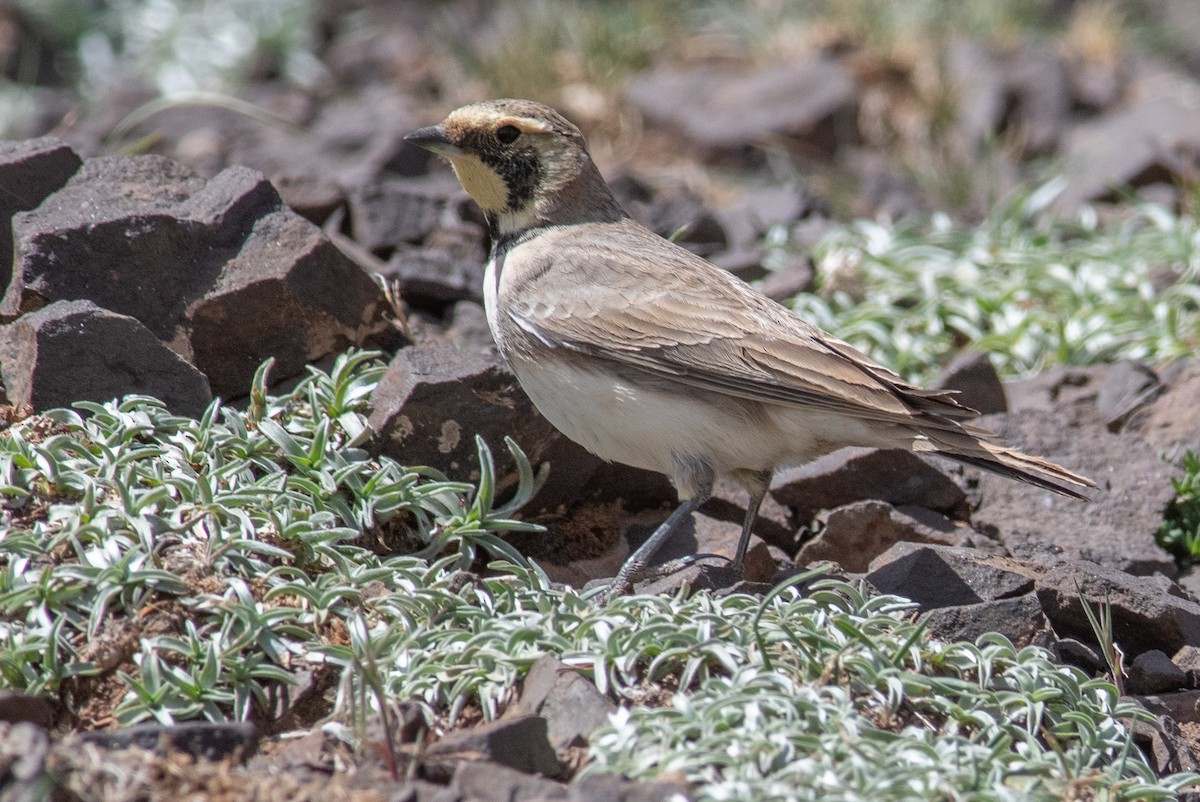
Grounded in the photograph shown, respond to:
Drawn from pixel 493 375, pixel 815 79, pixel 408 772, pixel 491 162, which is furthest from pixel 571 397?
pixel 815 79

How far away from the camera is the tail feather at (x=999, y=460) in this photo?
191 inches

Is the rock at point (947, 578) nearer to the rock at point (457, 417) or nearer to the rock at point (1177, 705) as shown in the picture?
the rock at point (1177, 705)

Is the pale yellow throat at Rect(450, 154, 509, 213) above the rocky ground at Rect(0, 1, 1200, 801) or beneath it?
above

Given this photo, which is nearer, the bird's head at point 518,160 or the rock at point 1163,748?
the rock at point 1163,748

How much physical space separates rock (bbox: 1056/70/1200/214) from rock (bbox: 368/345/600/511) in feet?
16.3

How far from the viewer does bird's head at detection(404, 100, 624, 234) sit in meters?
5.61

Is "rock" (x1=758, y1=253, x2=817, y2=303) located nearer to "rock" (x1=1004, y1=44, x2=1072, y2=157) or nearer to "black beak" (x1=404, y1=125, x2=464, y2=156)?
"black beak" (x1=404, y1=125, x2=464, y2=156)

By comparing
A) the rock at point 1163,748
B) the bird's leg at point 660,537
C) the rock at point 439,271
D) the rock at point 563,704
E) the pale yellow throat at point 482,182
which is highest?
the pale yellow throat at point 482,182

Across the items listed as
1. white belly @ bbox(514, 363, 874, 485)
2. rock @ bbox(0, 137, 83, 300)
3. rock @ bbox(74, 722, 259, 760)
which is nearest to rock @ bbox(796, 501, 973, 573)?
white belly @ bbox(514, 363, 874, 485)

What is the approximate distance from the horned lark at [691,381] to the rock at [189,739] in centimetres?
168

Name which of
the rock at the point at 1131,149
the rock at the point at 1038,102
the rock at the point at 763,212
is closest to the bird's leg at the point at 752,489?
the rock at the point at 763,212

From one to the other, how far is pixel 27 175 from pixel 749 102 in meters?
6.12

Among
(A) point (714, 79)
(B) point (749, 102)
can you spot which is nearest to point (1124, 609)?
(B) point (749, 102)

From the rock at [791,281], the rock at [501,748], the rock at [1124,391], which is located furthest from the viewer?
the rock at [791,281]
